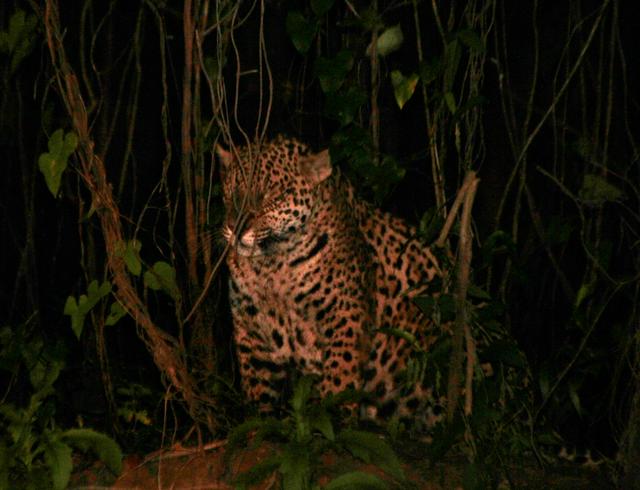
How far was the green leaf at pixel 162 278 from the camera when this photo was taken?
463cm

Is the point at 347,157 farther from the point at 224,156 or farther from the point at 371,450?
the point at 371,450

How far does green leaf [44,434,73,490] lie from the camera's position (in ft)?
14.1

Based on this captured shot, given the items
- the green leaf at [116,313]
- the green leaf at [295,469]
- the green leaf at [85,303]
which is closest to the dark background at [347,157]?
the green leaf at [116,313]

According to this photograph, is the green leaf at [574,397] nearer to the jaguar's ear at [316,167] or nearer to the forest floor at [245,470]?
the forest floor at [245,470]

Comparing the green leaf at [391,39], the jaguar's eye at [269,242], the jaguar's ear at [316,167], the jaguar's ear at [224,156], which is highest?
the green leaf at [391,39]

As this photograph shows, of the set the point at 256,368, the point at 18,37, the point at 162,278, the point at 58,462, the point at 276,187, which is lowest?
the point at 58,462

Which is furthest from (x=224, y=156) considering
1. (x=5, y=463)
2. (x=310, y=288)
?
(x=5, y=463)

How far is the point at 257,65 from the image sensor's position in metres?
5.69

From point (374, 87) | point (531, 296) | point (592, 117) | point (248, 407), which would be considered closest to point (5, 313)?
point (248, 407)

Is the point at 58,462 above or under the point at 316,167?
under

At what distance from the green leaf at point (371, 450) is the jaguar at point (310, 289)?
40.4 inches

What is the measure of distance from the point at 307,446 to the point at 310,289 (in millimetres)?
1298

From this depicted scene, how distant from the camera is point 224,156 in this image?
5453 mm

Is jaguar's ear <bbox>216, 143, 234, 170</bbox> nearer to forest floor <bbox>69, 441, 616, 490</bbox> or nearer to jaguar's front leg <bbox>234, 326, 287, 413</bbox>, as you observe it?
jaguar's front leg <bbox>234, 326, 287, 413</bbox>
